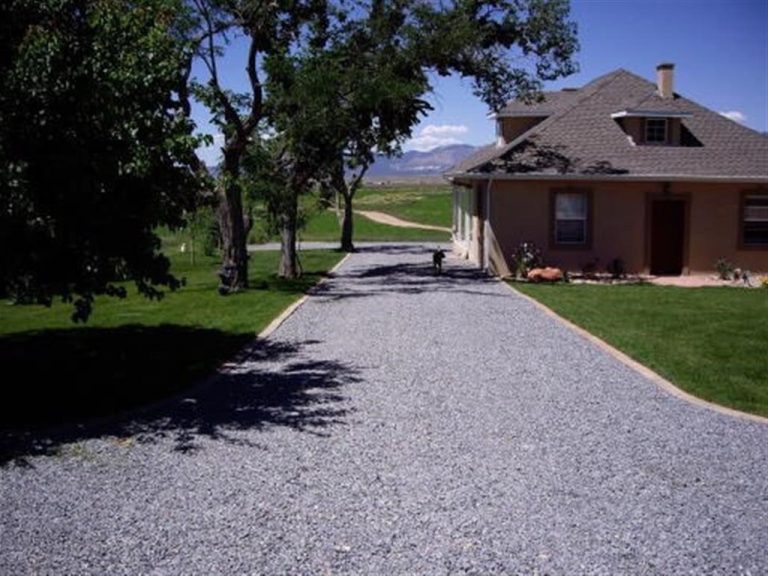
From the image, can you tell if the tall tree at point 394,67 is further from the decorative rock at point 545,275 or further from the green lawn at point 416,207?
the green lawn at point 416,207

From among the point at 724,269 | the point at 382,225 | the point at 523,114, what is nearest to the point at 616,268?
the point at 724,269

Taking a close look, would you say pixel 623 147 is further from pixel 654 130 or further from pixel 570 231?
pixel 570 231

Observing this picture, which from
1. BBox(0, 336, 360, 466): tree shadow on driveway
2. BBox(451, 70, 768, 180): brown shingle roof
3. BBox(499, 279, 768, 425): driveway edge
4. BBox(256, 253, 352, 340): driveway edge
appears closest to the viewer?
BBox(0, 336, 360, 466): tree shadow on driveway

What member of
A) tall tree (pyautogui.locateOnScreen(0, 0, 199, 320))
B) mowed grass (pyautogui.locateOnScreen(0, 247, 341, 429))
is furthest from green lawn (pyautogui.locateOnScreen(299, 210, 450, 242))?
tall tree (pyautogui.locateOnScreen(0, 0, 199, 320))

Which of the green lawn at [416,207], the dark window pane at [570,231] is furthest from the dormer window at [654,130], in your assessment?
the green lawn at [416,207]

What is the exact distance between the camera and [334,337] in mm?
13172

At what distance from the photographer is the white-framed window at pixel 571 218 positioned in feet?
74.3

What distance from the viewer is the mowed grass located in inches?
353

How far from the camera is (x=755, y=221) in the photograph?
23.0 metres

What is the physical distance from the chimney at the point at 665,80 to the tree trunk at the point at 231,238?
559 inches

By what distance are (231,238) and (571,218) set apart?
9.97 metres

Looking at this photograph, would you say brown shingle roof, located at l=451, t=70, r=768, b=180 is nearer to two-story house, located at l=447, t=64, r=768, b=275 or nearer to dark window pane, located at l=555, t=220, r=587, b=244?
two-story house, located at l=447, t=64, r=768, b=275

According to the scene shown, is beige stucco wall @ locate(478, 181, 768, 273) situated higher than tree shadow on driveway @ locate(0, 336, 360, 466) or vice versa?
beige stucco wall @ locate(478, 181, 768, 273)

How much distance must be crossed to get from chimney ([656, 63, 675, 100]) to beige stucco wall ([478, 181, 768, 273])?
4037 mm
